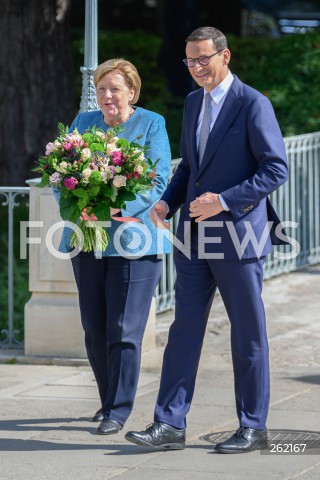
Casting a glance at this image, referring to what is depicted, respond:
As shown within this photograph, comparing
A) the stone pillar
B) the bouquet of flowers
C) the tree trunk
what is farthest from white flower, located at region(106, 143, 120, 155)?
the tree trunk

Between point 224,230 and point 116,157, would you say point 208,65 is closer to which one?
point 116,157

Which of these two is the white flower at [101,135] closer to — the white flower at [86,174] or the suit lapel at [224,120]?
the white flower at [86,174]

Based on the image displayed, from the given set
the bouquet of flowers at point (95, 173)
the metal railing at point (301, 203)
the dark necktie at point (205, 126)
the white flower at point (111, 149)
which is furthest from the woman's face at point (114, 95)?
the metal railing at point (301, 203)

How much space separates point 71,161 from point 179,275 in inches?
29.6

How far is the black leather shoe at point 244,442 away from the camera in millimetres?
5883

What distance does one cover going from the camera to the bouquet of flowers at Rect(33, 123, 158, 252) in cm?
602

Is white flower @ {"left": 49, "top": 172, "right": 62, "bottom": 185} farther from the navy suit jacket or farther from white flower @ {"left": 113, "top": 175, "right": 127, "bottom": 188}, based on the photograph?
the navy suit jacket

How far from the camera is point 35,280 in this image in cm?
822

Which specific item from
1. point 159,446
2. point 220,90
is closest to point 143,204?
point 220,90

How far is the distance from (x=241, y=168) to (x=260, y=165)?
0.41ft

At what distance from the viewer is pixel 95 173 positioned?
19.7 feet

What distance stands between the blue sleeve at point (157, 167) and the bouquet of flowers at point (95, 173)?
0.13 m

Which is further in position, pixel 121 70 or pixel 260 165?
pixel 121 70

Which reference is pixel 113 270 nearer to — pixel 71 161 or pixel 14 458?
pixel 71 161
